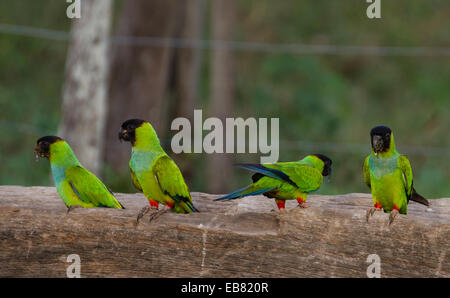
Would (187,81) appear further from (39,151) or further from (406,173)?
(406,173)

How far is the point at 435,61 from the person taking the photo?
11.8 metres

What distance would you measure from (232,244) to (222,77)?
15.5 ft

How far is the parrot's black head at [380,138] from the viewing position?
345 cm

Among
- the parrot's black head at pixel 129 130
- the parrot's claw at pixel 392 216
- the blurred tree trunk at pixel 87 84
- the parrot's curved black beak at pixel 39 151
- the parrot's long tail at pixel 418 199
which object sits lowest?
the parrot's claw at pixel 392 216

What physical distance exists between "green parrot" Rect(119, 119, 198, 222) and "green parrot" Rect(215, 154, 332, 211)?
0.31m

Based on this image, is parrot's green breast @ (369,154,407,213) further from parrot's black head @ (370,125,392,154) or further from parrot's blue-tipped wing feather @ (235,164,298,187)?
parrot's blue-tipped wing feather @ (235,164,298,187)

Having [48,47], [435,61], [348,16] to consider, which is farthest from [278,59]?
[48,47]

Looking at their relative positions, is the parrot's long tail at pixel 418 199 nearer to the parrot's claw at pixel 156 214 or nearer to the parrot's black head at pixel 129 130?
the parrot's claw at pixel 156 214

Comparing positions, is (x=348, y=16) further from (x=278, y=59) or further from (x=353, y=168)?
(x=353, y=168)

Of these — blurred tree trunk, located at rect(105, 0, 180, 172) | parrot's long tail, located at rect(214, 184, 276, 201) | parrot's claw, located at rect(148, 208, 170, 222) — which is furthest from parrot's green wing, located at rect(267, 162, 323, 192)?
blurred tree trunk, located at rect(105, 0, 180, 172)

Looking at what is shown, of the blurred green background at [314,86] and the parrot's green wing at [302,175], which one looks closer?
the parrot's green wing at [302,175]

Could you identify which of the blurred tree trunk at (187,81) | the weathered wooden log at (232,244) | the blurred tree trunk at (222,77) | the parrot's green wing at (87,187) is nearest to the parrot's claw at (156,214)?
the weathered wooden log at (232,244)

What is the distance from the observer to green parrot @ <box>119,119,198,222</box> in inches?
137

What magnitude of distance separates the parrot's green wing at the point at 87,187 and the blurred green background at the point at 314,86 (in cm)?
356
